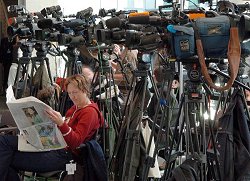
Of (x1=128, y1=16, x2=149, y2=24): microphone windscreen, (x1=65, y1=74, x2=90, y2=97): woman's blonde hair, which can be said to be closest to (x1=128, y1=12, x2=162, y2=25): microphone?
(x1=128, y1=16, x2=149, y2=24): microphone windscreen

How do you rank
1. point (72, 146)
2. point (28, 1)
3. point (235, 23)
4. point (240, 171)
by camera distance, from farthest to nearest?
point (28, 1) < point (72, 146) < point (240, 171) < point (235, 23)

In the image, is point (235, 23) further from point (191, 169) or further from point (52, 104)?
point (52, 104)

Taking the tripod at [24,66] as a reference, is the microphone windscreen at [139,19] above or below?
above

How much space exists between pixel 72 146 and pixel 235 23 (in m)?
1.29

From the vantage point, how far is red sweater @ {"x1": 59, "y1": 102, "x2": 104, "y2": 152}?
2.56 meters

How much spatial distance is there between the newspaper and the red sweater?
5 centimetres

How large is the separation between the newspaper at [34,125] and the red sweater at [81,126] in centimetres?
5

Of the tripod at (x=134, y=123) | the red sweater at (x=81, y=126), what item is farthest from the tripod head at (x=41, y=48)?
the tripod at (x=134, y=123)

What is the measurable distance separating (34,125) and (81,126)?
0.29 meters

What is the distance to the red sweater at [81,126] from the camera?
2562mm

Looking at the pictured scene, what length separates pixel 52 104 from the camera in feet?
11.4

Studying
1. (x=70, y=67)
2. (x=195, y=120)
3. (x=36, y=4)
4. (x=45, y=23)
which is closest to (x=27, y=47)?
(x=70, y=67)

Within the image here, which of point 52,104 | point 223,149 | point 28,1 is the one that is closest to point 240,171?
point 223,149

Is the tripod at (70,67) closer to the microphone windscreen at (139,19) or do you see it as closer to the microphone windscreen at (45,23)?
the microphone windscreen at (45,23)
